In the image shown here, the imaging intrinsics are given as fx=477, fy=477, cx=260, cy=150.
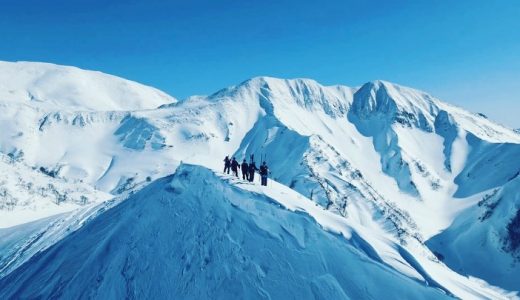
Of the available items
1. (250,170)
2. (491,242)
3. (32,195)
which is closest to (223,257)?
(250,170)

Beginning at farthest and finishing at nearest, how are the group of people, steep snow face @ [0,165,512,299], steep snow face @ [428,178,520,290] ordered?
steep snow face @ [428,178,520,290] → the group of people → steep snow face @ [0,165,512,299]

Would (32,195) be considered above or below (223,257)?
below

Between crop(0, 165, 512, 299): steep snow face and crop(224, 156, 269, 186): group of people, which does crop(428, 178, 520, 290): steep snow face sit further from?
crop(0, 165, 512, 299): steep snow face

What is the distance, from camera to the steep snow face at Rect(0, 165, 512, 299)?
22047 mm

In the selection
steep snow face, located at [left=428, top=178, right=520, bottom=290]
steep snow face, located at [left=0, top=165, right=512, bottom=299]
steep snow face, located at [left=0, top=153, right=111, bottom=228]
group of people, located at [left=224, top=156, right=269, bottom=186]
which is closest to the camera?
steep snow face, located at [left=0, top=165, right=512, bottom=299]

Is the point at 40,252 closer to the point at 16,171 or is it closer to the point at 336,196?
the point at 16,171

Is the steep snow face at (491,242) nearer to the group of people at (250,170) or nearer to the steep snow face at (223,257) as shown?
the group of people at (250,170)

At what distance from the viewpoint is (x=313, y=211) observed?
26.6 metres

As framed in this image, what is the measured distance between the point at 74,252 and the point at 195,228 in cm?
760

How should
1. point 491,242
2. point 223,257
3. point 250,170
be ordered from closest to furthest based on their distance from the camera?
point 223,257
point 250,170
point 491,242

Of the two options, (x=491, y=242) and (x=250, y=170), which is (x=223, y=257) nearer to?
(x=250, y=170)

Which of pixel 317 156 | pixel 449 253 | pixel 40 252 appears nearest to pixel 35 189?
pixel 40 252

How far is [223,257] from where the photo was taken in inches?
915

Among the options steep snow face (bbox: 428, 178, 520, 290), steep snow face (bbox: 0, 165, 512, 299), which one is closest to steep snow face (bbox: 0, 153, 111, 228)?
steep snow face (bbox: 0, 165, 512, 299)
